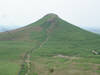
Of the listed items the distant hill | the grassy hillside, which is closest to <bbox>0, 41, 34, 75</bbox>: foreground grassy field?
the grassy hillside

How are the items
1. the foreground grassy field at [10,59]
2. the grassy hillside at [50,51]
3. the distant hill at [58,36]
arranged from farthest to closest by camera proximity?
the distant hill at [58,36] → the foreground grassy field at [10,59] → the grassy hillside at [50,51]

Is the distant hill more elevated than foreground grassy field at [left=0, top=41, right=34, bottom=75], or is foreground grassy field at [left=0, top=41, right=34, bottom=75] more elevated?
the distant hill

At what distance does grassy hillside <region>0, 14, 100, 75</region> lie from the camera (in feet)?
238

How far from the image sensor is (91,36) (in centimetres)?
16938

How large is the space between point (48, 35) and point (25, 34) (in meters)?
22.0

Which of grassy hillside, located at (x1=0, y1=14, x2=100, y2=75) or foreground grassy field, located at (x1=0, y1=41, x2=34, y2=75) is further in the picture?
foreground grassy field, located at (x1=0, y1=41, x2=34, y2=75)

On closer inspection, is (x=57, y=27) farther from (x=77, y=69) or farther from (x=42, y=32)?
(x=77, y=69)

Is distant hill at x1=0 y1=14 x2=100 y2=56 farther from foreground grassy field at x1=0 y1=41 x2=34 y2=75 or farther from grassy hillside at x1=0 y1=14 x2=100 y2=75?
foreground grassy field at x1=0 y1=41 x2=34 y2=75

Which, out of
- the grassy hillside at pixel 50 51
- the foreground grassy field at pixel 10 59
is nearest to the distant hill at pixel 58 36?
the grassy hillside at pixel 50 51

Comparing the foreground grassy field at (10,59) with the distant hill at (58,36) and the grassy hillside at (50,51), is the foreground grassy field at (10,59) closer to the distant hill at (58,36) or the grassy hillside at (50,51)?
the grassy hillside at (50,51)

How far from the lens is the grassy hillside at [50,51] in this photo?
2857 inches

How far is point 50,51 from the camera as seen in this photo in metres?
114

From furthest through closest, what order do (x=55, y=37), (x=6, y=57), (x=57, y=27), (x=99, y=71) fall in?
(x=57, y=27) → (x=55, y=37) → (x=6, y=57) → (x=99, y=71)

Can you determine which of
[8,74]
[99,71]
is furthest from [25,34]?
[99,71]
